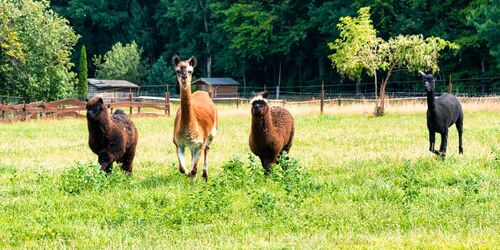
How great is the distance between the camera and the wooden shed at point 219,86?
225 feet

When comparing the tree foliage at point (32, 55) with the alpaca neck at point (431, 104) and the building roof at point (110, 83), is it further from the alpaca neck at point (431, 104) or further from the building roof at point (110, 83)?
the alpaca neck at point (431, 104)

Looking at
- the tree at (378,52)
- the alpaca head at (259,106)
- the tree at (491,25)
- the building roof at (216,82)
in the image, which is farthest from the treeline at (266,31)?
the alpaca head at (259,106)

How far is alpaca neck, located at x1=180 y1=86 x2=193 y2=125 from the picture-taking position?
36.3 ft

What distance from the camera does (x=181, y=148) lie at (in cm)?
1159

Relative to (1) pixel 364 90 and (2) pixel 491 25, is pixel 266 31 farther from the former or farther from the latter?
(2) pixel 491 25

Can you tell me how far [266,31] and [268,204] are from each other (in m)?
59.1

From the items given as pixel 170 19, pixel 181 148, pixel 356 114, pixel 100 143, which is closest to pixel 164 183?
pixel 181 148

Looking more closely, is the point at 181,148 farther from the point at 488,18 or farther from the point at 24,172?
the point at 488,18

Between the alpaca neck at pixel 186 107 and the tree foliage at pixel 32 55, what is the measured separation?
97.7 ft

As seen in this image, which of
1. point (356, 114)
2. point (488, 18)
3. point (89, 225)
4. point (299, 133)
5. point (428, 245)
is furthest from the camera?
point (488, 18)

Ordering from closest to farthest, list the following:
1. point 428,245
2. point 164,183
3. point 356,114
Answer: point 428,245 → point 164,183 → point 356,114

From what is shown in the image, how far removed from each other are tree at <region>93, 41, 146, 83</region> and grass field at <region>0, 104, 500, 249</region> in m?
58.3

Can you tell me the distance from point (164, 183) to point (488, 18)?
129ft

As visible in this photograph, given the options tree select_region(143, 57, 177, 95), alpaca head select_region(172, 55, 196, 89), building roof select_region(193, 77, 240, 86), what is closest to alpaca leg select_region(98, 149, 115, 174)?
alpaca head select_region(172, 55, 196, 89)
